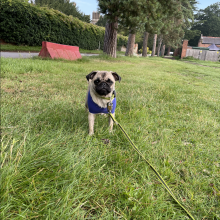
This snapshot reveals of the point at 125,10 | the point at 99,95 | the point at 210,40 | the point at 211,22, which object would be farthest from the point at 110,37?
the point at 211,22

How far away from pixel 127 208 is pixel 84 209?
0.35m

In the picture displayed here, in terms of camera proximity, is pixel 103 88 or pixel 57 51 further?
pixel 57 51

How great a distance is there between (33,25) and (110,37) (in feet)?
→ 23.1

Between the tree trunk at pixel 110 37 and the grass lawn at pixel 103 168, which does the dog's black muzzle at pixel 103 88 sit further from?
the tree trunk at pixel 110 37

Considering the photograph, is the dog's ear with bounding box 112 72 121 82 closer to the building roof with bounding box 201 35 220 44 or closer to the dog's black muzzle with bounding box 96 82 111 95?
the dog's black muzzle with bounding box 96 82 111 95

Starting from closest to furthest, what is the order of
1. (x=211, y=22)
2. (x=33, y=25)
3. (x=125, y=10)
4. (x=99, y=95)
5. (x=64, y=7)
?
1. (x=99, y=95)
2. (x=125, y=10)
3. (x=33, y=25)
4. (x=64, y=7)
5. (x=211, y=22)

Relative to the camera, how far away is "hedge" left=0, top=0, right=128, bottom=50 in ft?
40.7

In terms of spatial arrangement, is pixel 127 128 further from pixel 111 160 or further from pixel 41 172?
pixel 41 172

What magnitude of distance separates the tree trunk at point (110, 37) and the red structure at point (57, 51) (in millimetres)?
3840

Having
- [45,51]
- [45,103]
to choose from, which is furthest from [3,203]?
[45,51]

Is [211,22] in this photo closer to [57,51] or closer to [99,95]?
[57,51]

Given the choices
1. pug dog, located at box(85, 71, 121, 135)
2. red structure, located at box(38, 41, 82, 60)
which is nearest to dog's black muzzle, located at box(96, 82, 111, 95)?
pug dog, located at box(85, 71, 121, 135)

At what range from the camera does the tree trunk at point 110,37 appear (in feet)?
43.2

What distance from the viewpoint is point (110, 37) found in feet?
44.5
